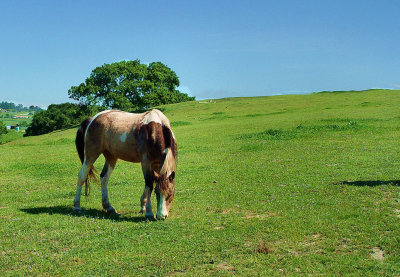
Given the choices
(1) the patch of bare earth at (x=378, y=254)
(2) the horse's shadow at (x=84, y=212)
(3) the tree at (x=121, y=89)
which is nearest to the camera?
(1) the patch of bare earth at (x=378, y=254)

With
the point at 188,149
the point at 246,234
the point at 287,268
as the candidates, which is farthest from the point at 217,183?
the point at 188,149

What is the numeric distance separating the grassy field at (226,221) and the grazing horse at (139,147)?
2.13 ft

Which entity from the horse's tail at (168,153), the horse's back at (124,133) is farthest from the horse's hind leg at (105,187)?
the horse's tail at (168,153)

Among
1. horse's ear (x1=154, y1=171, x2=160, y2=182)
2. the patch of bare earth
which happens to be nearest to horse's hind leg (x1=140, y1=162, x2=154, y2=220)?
horse's ear (x1=154, y1=171, x2=160, y2=182)

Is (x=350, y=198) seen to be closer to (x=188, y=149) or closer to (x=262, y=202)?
(x=262, y=202)

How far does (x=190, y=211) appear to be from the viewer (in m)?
9.85

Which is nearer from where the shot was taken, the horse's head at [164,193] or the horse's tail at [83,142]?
the horse's head at [164,193]

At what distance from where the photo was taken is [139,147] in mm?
9648

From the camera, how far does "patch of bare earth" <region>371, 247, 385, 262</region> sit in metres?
6.52

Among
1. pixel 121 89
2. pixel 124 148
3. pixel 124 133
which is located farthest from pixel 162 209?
pixel 121 89

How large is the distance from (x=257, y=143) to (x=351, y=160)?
6.89 metres

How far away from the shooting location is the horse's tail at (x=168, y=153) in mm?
9242

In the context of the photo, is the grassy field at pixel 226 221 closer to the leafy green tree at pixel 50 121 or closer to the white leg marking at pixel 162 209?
the white leg marking at pixel 162 209

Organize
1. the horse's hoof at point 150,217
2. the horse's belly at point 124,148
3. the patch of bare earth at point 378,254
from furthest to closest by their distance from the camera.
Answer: the horse's belly at point 124,148
the horse's hoof at point 150,217
the patch of bare earth at point 378,254
